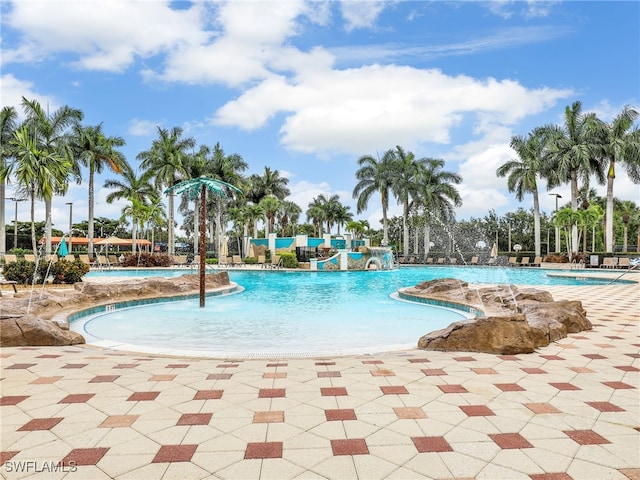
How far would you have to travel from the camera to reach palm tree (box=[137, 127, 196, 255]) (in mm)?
31422

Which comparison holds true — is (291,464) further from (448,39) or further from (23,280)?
(23,280)

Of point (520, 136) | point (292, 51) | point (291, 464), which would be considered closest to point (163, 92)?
point (292, 51)

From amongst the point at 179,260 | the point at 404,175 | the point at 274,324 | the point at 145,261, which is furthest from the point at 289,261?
the point at 274,324

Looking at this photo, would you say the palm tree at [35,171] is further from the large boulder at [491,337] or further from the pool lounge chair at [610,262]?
the pool lounge chair at [610,262]

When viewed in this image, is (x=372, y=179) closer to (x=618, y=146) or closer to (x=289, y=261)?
(x=289, y=261)

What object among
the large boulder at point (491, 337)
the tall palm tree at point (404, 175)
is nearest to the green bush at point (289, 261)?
the tall palm tree at point (404, 175)

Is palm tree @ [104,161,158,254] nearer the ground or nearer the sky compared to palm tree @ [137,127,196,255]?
nearer the ground

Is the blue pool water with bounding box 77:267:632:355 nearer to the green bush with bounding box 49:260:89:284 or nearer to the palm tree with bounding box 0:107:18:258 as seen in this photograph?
the green bush with bounding box 49:260:89:284

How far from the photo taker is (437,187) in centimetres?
3341

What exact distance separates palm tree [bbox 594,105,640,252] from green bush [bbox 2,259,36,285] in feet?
110

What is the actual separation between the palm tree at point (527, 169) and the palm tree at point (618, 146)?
4.12 metres

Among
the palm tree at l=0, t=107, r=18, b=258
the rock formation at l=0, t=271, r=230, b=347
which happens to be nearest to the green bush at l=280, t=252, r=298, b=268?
the rock formation at l=0, t=271, r=230, b=347

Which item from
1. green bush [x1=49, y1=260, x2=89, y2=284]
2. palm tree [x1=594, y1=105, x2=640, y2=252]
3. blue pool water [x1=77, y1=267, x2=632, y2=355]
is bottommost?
blue pool water [x1=77, y1=267, x2=632, y2=355]

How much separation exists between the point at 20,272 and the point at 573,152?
33209 mm
